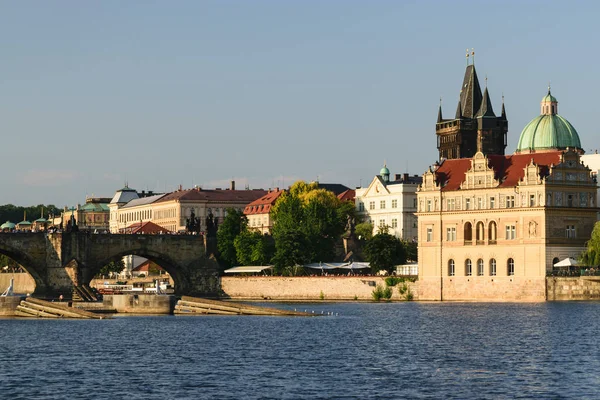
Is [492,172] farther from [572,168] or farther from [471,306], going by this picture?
[471,306]

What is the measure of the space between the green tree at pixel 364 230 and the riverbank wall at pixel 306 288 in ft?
81.9

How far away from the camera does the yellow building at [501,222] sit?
137 metres

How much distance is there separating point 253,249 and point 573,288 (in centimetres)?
4973

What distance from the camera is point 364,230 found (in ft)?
618

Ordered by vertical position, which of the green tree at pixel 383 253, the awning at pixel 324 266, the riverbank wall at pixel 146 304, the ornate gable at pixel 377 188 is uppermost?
the ornate gable at pixel 377 188

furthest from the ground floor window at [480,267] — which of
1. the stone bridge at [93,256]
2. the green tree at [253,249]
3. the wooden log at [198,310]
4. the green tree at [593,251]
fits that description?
the stone bridge at [93,256]

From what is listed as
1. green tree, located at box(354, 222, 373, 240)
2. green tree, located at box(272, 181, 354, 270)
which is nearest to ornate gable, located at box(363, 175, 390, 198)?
green tree, located at box(272, 181, 354, 270)

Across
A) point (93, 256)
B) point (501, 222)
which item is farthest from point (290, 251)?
point (501, 222)

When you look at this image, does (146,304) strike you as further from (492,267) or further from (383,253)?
(383,253)

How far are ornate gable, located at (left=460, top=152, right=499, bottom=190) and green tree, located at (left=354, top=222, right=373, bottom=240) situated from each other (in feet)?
129

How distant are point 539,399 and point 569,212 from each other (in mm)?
82009

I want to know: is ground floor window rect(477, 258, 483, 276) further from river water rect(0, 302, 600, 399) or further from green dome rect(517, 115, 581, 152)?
river water rect(0, 302, 600, 399)

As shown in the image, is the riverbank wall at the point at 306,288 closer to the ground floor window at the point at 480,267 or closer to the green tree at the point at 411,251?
the ground floor window at the point at 480,267

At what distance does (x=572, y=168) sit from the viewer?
456 ft
